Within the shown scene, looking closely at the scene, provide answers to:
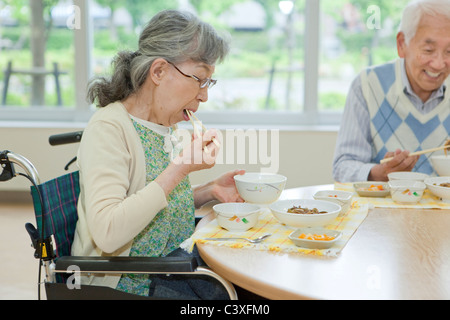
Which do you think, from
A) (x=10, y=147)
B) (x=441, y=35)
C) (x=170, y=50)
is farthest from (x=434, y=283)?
(x=10, y=147)

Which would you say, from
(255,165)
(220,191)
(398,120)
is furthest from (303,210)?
(255,165)

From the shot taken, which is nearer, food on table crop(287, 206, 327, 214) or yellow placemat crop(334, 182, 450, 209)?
food on table crop(287, 206, 327, 214)

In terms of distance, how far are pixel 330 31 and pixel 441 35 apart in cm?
225

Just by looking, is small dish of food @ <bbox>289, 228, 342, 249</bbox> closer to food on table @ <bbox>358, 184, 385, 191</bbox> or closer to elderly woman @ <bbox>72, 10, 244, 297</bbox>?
elderly woman @ <bbox>72, 10, 244, 297</bbox>

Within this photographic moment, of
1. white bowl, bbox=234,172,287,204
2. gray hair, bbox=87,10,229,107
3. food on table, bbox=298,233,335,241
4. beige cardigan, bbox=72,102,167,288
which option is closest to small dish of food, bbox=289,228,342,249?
food on table, bbox=298,233,335,241

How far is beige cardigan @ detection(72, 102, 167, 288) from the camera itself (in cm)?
125

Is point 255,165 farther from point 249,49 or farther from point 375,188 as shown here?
point 375,188

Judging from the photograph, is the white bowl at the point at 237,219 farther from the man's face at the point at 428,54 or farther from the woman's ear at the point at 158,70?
the man's face at the point at 428,54

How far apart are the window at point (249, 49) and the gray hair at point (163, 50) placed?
2.73m

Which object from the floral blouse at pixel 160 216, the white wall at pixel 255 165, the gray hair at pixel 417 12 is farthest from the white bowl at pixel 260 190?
the white wall at pixel 255 165

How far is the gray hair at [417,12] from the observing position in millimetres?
1990

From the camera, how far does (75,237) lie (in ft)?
4.74

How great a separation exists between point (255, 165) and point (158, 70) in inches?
103

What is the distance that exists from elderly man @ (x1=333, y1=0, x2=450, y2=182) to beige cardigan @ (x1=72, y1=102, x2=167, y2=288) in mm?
944
